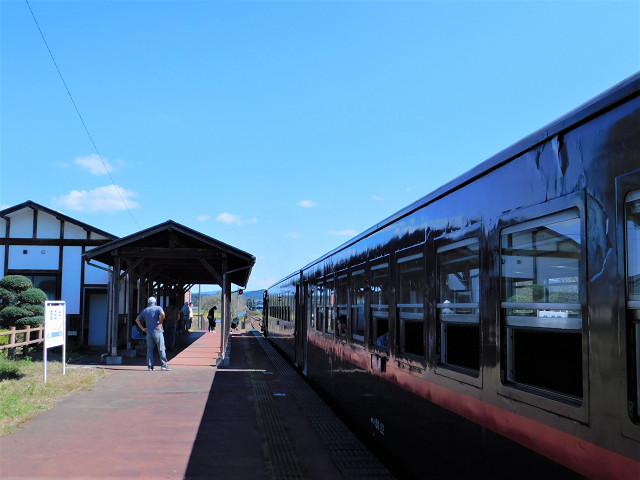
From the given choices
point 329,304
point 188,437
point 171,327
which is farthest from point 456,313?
point 171,327

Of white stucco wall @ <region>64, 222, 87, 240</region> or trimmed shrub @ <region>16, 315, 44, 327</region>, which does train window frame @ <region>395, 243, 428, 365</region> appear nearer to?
trimmed shrub @ <region>16, 315, 44, 327</region>

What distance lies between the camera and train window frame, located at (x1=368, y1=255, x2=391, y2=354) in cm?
524

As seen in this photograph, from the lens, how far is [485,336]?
321 centimetres

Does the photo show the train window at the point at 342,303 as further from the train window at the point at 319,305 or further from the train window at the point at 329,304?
the train window at the point at 319,305

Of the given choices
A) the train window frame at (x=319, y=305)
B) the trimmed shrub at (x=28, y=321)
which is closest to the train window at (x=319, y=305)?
the train window frame at (x=319, y=305)

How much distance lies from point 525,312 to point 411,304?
1781 mm

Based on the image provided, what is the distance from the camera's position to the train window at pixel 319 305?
923 cm

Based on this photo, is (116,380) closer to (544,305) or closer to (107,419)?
(107,419)

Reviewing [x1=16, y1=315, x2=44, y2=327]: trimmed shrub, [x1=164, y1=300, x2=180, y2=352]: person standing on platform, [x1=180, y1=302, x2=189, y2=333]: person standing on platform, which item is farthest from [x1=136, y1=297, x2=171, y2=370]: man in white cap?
[x1=180, y1=302, x2=189, y2=333]: person standing on platform

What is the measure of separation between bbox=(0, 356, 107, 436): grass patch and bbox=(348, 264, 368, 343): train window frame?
412cm

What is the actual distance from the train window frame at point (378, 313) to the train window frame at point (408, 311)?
220mm

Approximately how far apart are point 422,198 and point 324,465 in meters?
2.80

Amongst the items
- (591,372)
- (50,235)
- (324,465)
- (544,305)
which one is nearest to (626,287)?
(591,372)

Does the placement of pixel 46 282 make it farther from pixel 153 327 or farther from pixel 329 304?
pixel 329 304
